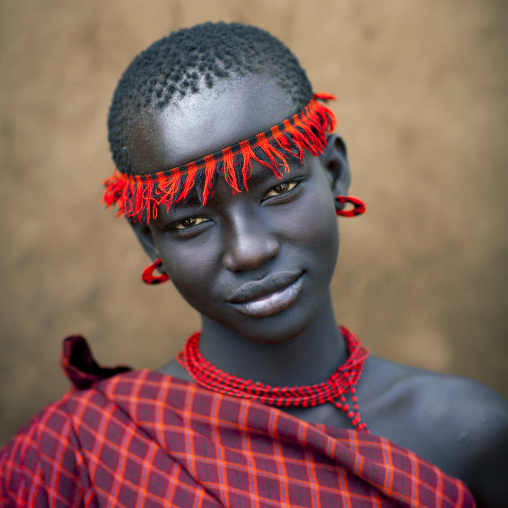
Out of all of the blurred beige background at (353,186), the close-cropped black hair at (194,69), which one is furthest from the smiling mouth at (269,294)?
the blurred beige background at (353,186)

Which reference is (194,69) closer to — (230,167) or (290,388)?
(230,167)

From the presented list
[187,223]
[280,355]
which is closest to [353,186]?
[280,355]

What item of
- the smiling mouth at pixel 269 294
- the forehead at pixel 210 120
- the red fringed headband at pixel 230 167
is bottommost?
the smiling mouth at pixel 269 294

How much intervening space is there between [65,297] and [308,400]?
130 cm

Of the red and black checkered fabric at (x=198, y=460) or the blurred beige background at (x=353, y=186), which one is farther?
Answer: the blurred beige background at (x=353, y=186)

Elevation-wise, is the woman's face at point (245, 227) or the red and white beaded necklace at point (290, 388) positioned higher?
the woman's face at point (245, 227)

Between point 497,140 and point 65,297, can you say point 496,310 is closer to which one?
point 497,140

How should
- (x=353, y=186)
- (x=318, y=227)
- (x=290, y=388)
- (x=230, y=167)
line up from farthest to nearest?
(x=353, y=186) < (x=290, y=388) < (x=318, y=227) < (x=230, y=167)

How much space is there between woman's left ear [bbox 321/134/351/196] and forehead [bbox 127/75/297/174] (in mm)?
247

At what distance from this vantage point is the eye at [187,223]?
1.36m

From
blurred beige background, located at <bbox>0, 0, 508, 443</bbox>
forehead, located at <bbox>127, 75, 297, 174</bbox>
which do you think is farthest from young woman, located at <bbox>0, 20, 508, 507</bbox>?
blurred beige background, located at <bbox>0, 0, 508, 443</bbox>

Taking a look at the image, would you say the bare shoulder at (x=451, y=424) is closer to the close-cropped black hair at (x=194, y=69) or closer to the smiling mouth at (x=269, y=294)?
the smiling mouth at (x=269, y=294)

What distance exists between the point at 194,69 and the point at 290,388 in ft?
2.60

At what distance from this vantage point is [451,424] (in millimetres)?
1544
